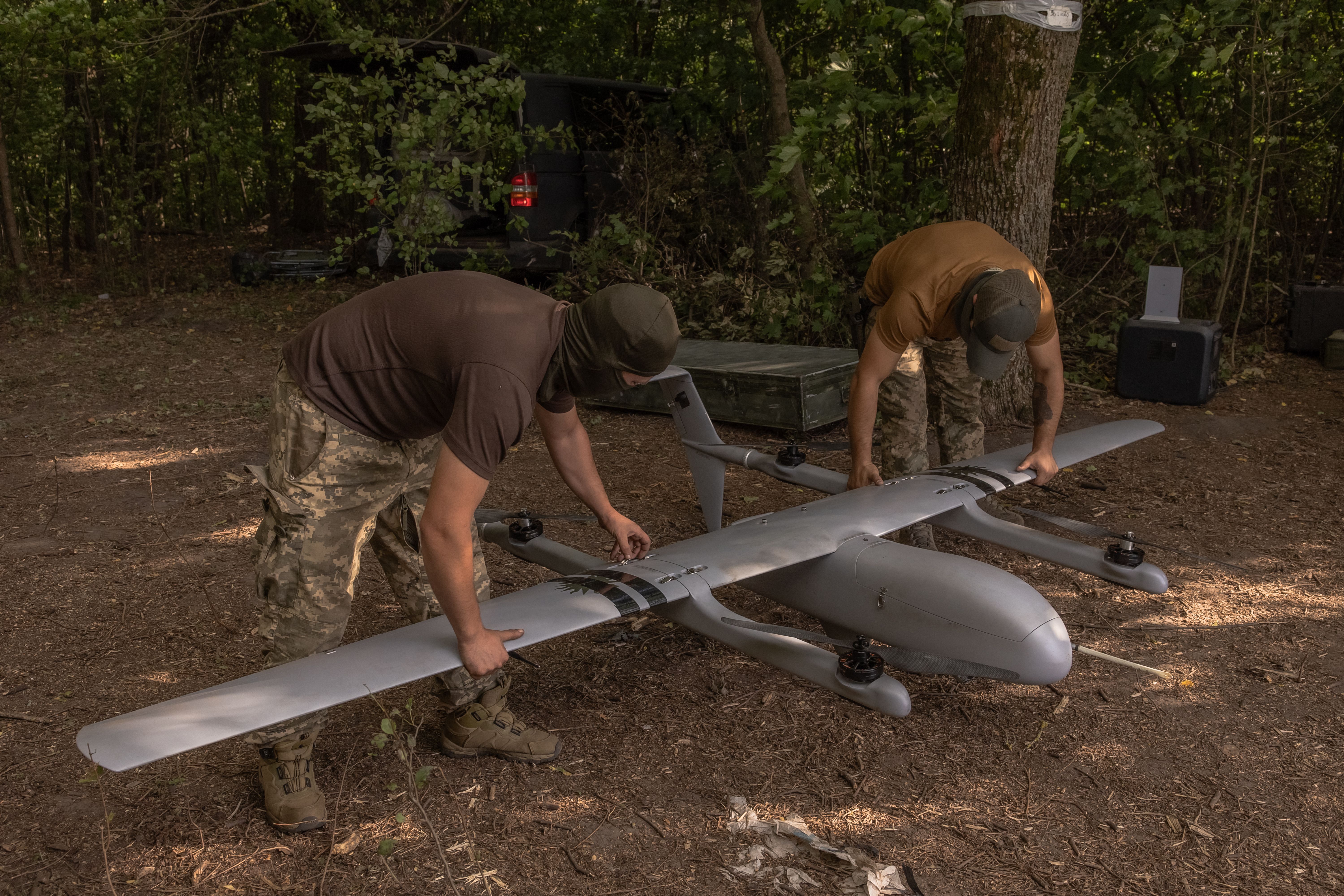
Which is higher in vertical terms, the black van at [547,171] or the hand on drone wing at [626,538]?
the black van at [547,171]

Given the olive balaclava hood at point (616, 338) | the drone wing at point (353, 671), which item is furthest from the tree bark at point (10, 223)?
the olive balaclava hood at point (616, 338)

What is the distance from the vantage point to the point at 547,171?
31.9 feet

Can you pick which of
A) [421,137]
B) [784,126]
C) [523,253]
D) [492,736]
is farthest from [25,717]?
[784,126]

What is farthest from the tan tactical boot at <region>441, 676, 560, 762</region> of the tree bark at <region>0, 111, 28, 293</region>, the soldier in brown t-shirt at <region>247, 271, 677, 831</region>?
the tree bark at <region>0, 111, 28, 293</region>

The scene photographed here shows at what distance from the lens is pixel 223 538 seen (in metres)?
5.57

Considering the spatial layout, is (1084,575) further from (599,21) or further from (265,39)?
(265,39)

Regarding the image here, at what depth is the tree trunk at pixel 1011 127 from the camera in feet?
20.9

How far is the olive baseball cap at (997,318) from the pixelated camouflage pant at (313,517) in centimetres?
217

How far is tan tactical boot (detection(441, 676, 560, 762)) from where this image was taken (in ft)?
11.5

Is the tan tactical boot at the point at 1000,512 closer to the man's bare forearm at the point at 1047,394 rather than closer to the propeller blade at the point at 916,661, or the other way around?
the man's bare forearm at the point at 1047,394

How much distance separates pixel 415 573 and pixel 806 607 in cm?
147

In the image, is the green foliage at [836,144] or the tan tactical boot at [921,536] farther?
the green foliage at [836,144]

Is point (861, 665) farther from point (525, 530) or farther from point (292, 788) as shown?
point (292, 788)

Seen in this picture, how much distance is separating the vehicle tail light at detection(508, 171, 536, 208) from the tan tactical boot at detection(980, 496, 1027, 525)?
5.93 m
